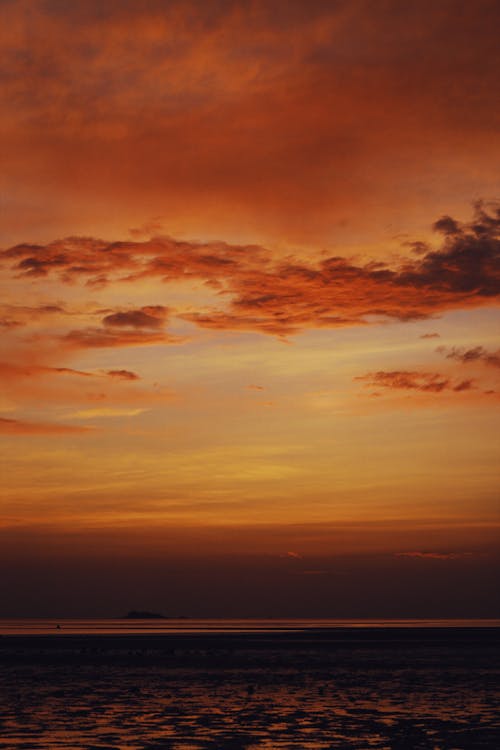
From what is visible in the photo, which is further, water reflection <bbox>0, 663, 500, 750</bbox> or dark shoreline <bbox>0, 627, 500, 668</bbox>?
dark shoreline <bbox>0, 627, 500, 668</bbox>

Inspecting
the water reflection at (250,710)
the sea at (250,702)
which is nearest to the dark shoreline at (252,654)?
the sea at (250,702)

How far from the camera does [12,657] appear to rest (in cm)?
8112

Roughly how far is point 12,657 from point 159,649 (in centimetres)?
1905

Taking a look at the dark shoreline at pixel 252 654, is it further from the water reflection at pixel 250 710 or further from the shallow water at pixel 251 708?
the water reflection at pixel 250 710

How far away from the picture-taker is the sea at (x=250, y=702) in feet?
106

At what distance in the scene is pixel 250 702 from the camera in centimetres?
→ 4484

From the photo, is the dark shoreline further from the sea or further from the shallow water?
the shallow water

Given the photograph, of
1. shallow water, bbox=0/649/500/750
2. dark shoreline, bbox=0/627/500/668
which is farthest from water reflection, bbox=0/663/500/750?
dark shoreline, bbox=0/627/500/668

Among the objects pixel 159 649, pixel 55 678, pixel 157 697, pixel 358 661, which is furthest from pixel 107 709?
pixel 159 649

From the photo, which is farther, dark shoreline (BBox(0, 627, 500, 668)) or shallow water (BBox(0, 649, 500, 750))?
dark shoreline (BBox(0, 627, 500, 668))

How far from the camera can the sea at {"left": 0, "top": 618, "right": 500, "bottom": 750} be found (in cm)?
3222

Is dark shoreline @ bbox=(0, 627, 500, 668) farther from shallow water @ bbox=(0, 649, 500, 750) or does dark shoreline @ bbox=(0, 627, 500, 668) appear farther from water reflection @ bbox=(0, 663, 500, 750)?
water reflection @ bbox=(0, 663, 500, 750)

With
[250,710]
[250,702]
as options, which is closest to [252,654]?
[250,702]

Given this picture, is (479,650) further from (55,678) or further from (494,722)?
(494,722)
